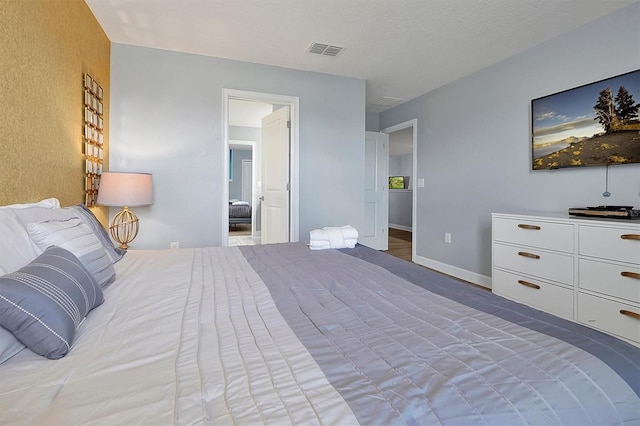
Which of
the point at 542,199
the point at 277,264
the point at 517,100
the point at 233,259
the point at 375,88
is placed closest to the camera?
the point at 277,264

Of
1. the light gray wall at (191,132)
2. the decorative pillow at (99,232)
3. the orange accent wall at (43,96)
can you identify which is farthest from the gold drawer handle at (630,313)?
the orange accent wall at (43,96)

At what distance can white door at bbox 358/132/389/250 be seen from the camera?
565 cm

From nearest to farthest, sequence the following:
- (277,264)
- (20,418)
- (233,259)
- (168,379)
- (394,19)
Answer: (20,418) < (168,379) < (277,264) < (233,259) < (394,19)

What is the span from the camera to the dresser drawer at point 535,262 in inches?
96.7

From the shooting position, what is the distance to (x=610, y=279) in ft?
7.13

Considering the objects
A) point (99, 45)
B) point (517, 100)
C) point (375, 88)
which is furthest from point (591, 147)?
point (99, 45)

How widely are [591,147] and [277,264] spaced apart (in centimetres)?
280

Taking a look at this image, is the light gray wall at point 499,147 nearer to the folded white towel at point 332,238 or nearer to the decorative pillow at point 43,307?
the folded white towel at point 332,238

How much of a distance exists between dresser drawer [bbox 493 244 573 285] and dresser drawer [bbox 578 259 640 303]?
0.34 ft

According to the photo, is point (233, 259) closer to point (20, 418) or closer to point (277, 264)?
point (277, 264)

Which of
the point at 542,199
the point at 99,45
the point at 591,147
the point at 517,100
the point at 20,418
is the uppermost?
the point at 99,45

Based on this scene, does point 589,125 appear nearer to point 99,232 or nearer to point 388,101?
point 388,101

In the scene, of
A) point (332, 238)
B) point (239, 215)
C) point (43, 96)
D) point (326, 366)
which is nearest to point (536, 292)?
point (332, 238)

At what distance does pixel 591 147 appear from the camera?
2.71 meters
